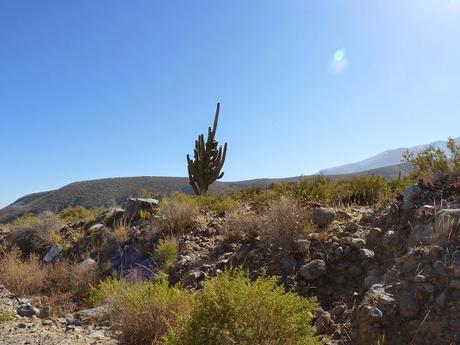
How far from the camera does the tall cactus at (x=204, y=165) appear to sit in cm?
1716

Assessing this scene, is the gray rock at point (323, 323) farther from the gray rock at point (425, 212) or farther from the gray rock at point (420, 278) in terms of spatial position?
the gray rock at point (425, 212)

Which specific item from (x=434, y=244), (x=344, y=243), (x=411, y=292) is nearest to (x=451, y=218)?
(x=434, y=244)

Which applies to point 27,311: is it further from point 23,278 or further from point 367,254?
point 367,254

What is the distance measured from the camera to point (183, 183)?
5841 cm

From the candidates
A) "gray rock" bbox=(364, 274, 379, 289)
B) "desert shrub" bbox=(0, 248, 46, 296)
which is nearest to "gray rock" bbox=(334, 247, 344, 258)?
"gray rock" bbox=(364, 274, 379, 289)

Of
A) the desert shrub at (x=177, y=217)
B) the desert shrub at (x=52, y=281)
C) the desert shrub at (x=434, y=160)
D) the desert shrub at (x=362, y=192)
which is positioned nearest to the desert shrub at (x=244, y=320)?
the desert shrub at (x=434, y=160)

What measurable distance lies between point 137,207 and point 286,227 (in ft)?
18.9

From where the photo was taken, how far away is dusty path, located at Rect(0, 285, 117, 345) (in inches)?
199

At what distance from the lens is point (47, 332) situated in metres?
5.58

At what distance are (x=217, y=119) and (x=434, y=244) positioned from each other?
13.9 metres

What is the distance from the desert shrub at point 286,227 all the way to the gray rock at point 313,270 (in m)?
0.55

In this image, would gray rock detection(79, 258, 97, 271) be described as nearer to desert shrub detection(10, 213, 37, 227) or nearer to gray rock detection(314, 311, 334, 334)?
desert shrub detection(10, 213, 37, 227)

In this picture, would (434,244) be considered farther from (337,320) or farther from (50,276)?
(50,276)

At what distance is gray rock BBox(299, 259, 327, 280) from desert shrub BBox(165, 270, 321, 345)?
2.17 meters
